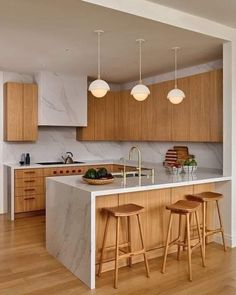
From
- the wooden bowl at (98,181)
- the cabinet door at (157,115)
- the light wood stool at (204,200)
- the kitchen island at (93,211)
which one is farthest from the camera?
the cabinet door at (157,115)

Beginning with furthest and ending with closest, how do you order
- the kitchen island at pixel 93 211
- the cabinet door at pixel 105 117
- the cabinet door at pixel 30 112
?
the cabinet door at pixel 105 117, the cabinet door at pixel 30 112, the kitchen island at pixel 93 211

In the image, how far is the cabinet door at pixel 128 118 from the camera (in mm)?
5801

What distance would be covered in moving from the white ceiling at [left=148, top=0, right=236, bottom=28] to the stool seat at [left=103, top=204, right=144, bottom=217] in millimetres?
2041

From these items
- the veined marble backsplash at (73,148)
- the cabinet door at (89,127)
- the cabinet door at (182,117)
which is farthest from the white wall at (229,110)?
the cabinet door at (89,127)

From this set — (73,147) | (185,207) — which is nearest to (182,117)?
(185,207)

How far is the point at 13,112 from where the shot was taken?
5.31 meters

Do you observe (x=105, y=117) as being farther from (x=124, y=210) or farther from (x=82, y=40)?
(x=124, y=210)

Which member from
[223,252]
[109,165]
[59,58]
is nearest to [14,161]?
[109,165]

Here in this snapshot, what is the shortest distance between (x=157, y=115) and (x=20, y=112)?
2419 millimetres

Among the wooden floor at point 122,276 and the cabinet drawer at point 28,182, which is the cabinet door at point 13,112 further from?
the wooden floor at point 122,276

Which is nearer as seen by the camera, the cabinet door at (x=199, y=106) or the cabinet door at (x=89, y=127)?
the cabinet door at (x=199, y=106)

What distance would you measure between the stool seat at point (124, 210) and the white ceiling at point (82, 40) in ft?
6.12

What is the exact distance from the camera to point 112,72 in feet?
17.9

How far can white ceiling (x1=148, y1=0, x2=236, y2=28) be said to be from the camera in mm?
2943
